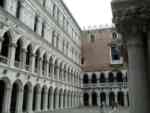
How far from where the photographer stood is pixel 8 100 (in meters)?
16.6

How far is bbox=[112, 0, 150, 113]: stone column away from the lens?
4.74 m

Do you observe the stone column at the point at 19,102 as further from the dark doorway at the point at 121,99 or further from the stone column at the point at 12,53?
the dark doorway at the point at 121,99

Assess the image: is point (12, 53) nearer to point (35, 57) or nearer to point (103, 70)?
point (35, 57)

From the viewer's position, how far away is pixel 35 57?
22.1 meters

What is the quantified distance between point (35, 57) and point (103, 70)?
2319 centimetres

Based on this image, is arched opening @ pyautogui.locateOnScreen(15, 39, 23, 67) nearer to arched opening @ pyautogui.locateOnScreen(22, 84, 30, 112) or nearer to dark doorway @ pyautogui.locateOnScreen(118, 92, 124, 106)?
arched opening @ pyautogui.locateOnScreen(22, 84, 30, 112)

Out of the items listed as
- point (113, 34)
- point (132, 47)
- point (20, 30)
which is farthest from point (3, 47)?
point (113, 34)

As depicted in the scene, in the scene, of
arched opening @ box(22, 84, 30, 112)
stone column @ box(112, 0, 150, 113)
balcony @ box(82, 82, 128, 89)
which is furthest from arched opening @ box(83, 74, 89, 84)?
stone column @ box(112, 0, 150, 113)

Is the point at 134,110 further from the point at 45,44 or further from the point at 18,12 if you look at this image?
the point at 45,44

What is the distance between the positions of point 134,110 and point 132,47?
1599mm

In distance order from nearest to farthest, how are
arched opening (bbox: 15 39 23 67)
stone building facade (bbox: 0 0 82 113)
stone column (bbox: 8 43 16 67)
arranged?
stone building facade (bbox: 0 0 82 113)
stone column (bbox: 8 43 16 67)
arched opening (bbox: 15 39 23 67)

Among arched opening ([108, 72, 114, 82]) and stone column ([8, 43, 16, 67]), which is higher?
stone column ([8, 43, 16, 67])

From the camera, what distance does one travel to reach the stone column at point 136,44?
15.5ft

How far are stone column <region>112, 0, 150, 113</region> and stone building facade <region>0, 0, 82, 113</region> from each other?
1275cm
